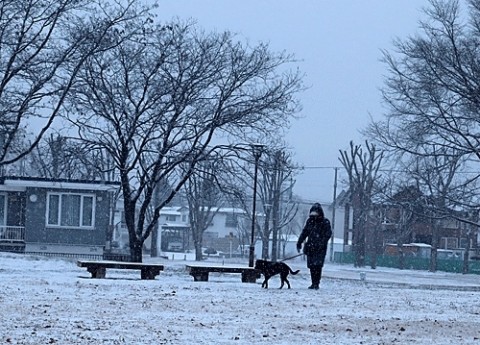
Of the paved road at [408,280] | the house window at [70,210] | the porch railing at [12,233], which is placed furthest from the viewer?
the porch railing at [12,233]

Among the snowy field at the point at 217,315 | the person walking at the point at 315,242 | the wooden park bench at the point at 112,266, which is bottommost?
the snowy field at the point at 217,315

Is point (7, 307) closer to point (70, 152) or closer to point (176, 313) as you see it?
point (176, 313)

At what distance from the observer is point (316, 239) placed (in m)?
20.2

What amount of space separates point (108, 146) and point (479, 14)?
13212 millimetres

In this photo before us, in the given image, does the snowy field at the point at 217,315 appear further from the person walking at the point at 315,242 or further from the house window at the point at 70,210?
the house window at the point at 70,210

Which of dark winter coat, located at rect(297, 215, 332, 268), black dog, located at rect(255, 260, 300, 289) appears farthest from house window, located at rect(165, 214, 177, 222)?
black dog, located at rect(255, 260, 300, 289)

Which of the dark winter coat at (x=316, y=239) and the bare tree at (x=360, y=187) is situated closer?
the dark winter coat at (x=316, y=239)

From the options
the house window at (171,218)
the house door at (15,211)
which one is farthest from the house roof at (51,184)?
the house window at (171,218)

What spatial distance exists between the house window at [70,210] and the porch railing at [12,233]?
162cm

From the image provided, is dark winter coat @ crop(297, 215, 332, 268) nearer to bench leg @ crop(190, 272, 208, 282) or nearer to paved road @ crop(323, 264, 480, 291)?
bench leg @ crop(190, 272, 208, 282)

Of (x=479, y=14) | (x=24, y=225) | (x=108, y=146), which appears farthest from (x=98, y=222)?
(x=479, y=14)

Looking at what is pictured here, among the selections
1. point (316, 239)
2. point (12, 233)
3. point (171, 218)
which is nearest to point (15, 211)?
point (12, 233)

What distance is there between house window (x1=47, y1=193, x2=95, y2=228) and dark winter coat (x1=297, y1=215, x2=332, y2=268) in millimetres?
26323

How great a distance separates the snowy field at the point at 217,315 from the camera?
10883mm
